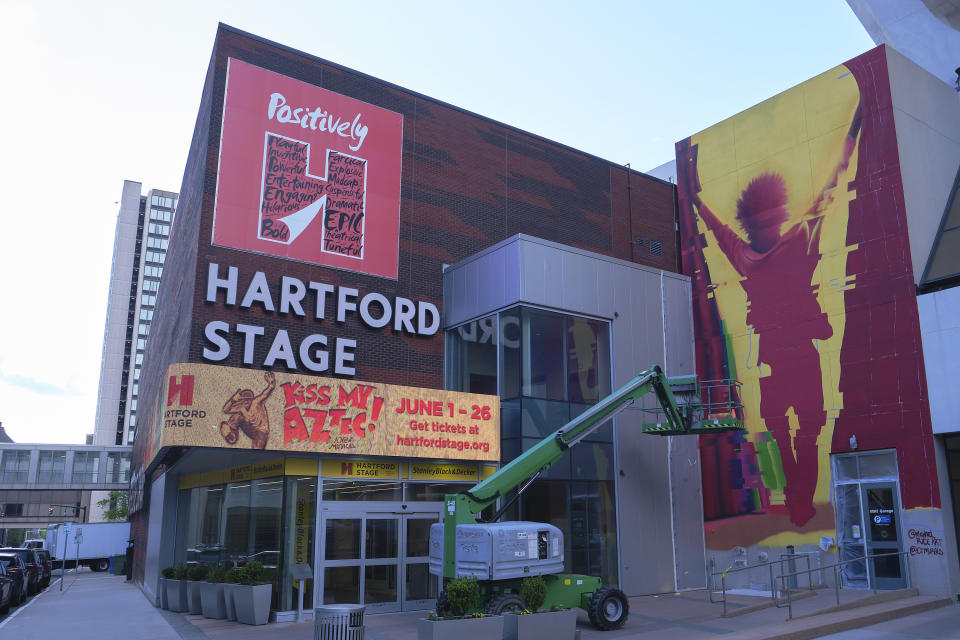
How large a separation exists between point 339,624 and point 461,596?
3754 millimetres

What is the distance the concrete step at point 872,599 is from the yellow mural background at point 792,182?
121 inches

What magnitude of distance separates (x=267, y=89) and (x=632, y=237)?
14759mm

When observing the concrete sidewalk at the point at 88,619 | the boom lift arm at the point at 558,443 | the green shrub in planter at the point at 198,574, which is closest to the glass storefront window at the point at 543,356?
the boom lift arm at the point at 558,443

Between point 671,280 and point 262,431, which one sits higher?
point 671,280

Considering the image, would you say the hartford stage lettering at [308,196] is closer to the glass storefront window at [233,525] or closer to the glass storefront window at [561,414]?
the glass storefront window at [561,414]

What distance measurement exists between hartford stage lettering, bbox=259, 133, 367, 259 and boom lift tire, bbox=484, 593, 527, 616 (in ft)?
38.6

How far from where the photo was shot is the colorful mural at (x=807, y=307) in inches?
834

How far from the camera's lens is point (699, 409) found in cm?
2330

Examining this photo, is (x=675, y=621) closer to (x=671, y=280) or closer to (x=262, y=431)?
(x=262, y=431)

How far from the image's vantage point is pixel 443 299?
24484mm

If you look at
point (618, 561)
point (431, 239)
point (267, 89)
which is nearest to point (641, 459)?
point (618, 561)

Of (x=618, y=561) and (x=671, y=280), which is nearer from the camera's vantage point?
(x=618, y=561)

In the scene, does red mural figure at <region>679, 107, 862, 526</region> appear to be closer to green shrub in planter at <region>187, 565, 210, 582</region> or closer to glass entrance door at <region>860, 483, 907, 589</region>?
glass entrance door at <region>860, 483, 907, 589</region>

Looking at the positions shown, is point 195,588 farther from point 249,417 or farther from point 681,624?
point 681,624
